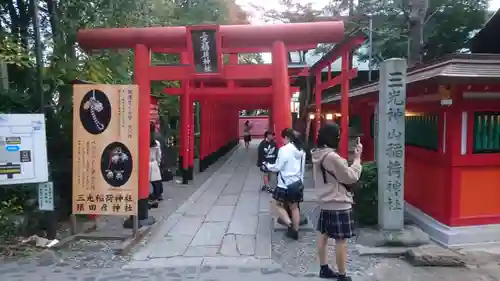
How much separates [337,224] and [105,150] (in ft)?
12.7

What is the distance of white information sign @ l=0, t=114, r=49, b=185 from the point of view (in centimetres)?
627

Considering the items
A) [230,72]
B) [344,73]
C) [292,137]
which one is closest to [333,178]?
Result: [292,137]

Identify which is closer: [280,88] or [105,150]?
[105,150]

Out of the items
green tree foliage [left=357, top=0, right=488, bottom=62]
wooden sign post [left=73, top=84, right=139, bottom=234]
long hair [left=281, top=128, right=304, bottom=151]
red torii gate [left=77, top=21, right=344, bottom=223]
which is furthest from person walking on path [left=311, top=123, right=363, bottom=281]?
green tree foliage [left=357, top=0, right=488, bottom=62]

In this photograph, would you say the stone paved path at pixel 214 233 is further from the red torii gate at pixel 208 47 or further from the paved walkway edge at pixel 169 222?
the red torii gate at pixel 208 47

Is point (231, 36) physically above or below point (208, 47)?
above

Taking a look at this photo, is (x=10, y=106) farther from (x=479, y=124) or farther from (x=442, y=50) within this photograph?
(x=442, y=50)

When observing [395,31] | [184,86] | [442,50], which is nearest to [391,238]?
[184,86]

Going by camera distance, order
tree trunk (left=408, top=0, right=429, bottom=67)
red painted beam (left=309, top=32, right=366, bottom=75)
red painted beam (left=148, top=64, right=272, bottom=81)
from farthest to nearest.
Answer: tree trunk (left=408, top=0, right=429, bottom=67) → red painted beam (left=309, top=32, right=366, bottom=75) → red painted beam (left=148, top=64, right=272, bottom=81)

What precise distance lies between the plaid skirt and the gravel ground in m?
0.86

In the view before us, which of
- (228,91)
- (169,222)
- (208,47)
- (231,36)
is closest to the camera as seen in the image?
(208,47)

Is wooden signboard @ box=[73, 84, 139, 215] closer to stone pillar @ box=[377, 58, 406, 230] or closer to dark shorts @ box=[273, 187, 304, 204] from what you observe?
dark shorts @ box=[273, 187, 304, 204]

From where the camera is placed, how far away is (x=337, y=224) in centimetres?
481

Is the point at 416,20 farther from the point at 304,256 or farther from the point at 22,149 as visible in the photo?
the point at 22,149
